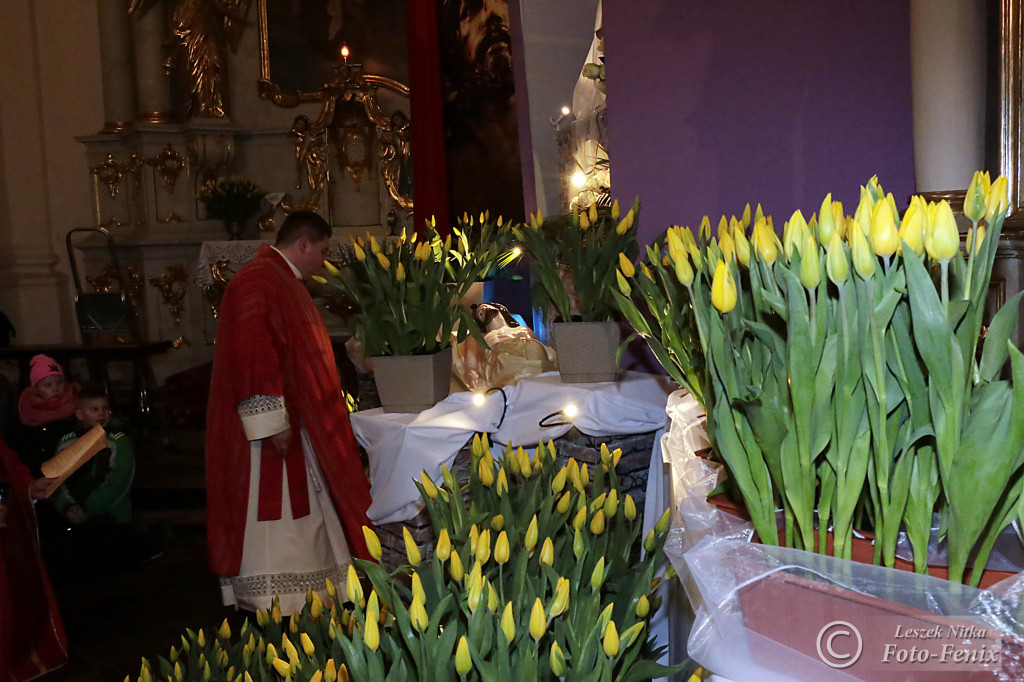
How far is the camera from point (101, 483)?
461 centimetres

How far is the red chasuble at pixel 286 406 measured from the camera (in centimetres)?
329

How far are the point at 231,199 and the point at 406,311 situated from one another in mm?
6105

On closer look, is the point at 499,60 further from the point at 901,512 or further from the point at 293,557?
the point at 901,512

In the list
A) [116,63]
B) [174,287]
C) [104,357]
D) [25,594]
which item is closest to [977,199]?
[25,594]

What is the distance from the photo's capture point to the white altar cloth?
2.28m

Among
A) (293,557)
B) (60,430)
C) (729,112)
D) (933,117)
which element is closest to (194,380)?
(60,430)

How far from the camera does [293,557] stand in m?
3.37

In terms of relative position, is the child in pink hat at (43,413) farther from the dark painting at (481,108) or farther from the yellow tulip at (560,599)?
the yellow tulip at (560,599)

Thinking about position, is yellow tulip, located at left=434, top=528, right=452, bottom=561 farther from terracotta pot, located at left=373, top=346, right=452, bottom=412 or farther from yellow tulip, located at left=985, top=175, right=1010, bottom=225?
terracotta pot, located at left=373, top=346, right=452, bottom=412

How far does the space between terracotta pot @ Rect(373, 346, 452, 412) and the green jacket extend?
2.83 meters

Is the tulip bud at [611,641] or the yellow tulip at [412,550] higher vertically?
the yellow tulip at [412,550]

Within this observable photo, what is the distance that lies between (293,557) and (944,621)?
9.97 feet

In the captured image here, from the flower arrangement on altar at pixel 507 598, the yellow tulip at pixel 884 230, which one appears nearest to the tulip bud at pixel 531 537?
the flower arrangement on altar at pixel 507 598

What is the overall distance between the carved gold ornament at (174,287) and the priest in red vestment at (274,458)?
502cm
